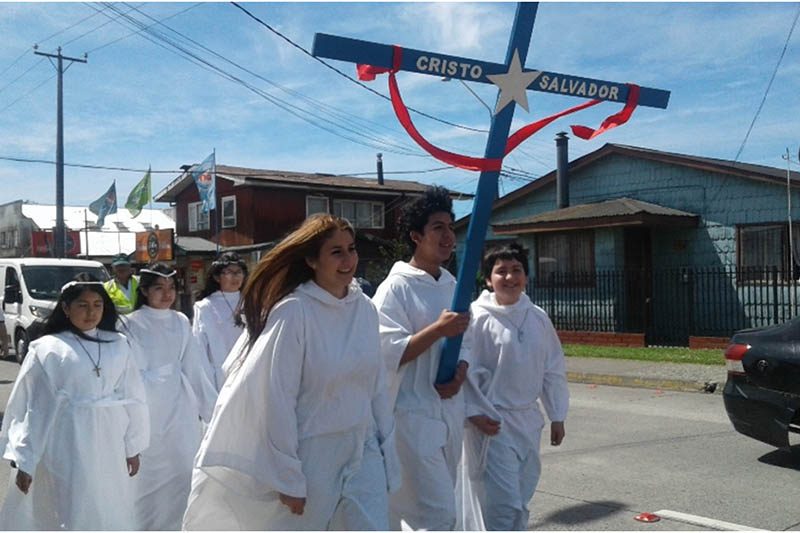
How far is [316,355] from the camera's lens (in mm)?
3279

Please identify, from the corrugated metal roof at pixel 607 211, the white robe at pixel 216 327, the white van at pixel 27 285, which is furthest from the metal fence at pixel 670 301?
the white robe at pixel 216 327

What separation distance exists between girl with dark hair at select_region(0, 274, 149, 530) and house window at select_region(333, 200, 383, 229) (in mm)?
30971

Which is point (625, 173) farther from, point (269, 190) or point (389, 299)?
point (389, 299)

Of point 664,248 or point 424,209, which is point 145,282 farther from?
point 664,248

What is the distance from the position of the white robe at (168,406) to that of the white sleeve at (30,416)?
0.86 m

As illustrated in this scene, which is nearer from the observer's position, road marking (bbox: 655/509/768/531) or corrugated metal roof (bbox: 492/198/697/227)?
road marking (bbox: 655/509/768/531)

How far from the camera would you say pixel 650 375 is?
13914 millimetres

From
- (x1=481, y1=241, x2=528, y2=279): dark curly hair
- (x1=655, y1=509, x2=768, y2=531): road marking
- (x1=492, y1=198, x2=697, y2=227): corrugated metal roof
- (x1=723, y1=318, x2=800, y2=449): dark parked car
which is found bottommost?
(x1=655, y1=509, x2=768, y2=531): road marking

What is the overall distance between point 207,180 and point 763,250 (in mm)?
17313

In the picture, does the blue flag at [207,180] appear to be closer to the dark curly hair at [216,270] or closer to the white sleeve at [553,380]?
the dark curly hair at [216,270]

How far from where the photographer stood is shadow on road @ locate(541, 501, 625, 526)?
5.82m

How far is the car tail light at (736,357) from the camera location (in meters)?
7.62

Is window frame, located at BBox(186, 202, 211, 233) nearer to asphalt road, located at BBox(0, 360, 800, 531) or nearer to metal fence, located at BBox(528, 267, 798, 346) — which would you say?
metal fence, located at BBox(528, 267, 798, 346)

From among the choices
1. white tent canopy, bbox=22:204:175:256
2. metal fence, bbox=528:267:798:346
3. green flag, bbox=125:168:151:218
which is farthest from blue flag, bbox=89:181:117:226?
metal fence, bbox=528:267:798:346
